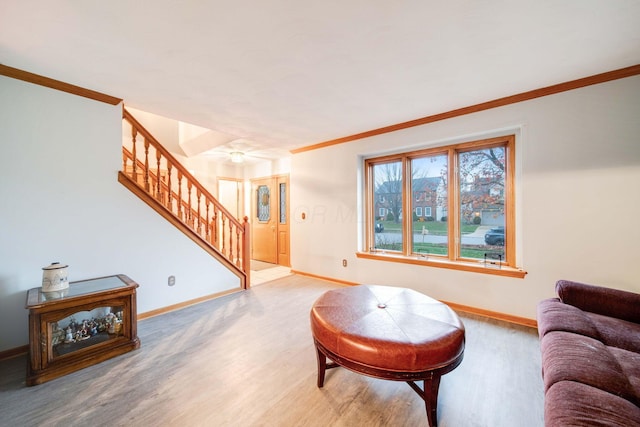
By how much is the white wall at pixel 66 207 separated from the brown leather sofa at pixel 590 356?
3.59 meters

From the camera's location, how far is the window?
9.56 ft

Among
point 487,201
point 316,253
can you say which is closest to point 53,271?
point 316,253

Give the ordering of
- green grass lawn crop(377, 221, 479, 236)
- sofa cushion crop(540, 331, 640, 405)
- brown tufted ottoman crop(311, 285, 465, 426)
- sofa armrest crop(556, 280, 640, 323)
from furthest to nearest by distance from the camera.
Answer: green grass lawn crop(377, 221, 479, 236) → sofa armrest crop(556, 280, 640, 323) → brown tufted ottoman crop(311, 285, 465, 426) → sofa cushion crop(540, 331, 640, 405)

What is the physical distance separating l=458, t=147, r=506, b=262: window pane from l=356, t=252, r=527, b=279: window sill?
0.57 feet

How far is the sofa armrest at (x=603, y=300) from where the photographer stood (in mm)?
1696

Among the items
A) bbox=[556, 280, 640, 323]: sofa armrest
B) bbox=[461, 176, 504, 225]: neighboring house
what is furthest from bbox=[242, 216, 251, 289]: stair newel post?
bbox=[556, 280, 640, 323]: sofa armrest

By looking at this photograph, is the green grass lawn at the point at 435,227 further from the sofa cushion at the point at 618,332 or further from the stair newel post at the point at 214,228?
the stair newel post at the point at 214,228

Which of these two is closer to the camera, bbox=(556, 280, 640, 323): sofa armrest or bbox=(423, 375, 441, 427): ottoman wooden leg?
bbox=(423, 375, 441, 427): ottoman wooden leg

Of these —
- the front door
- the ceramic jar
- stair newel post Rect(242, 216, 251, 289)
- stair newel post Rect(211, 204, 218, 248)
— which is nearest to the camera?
the ceramic jar

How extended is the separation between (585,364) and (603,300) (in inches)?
38.2

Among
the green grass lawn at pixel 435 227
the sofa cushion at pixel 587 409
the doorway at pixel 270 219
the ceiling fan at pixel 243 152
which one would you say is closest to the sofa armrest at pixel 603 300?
the sofa cushion at pixel 587 409

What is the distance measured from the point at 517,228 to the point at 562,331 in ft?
5.00

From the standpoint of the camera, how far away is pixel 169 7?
1.47 metres

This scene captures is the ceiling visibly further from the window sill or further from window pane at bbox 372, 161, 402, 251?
the window sill
